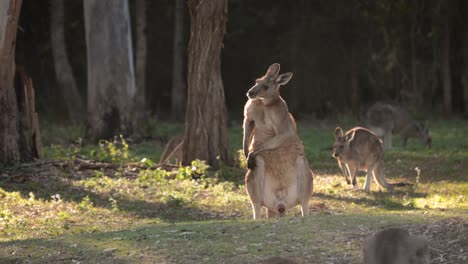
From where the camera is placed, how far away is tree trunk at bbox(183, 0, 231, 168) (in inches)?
604

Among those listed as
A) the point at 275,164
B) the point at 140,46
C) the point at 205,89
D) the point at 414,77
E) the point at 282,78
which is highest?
the point at 282,78

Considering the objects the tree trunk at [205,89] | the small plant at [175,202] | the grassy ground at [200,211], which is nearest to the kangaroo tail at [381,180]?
Answer: the grassy ground at [200,211]

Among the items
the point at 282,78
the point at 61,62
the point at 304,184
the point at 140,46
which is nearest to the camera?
the point at 304,184

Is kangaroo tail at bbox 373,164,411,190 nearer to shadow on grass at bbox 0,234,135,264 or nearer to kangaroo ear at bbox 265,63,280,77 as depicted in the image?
kangaroo ear at bbox 265,63,280,77

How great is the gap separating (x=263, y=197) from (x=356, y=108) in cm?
1952

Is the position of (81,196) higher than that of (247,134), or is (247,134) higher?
(247,134)

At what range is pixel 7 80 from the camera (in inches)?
571

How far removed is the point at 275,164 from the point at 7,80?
5.85 meters

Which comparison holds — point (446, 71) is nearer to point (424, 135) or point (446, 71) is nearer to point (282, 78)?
point (424, 135)

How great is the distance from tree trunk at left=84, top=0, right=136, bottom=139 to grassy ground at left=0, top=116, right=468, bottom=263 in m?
0.68

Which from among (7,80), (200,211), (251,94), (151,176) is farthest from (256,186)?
(7,80)

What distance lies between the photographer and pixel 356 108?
29453 mm

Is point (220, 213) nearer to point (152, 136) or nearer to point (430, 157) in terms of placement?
point (430, 157)

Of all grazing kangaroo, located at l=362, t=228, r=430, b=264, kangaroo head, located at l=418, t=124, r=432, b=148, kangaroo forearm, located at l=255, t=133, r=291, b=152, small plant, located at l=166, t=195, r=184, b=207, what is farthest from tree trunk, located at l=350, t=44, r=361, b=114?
grazing kangaroo, located at l=362, t=228, r=430, b=264
